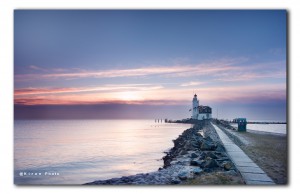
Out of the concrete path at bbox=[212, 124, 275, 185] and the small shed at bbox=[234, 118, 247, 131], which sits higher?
the small shed at bbox=[234, 118, 247, 131]

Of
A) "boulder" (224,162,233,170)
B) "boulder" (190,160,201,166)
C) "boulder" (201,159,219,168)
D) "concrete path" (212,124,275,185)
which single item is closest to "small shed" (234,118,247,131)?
"concrete path" (212,124,275,185)

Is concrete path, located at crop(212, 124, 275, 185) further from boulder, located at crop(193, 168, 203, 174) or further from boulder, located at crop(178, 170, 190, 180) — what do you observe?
boulder, located at crop(178, 170, 190, 180)

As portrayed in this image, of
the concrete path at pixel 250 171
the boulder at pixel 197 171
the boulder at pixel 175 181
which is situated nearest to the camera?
the concrete path at pixel 250 171

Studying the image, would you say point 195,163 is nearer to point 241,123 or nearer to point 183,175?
point 183,175

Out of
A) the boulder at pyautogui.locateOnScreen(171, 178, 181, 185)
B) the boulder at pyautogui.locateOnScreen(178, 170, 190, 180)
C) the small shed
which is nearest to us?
the boulder at pyautogui.locateOnScreen(171, 178, 181, 185)

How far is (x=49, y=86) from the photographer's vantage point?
779cm

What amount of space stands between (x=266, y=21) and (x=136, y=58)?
301cm

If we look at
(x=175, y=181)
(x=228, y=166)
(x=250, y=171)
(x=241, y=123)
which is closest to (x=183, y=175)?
(x=175, y=181)

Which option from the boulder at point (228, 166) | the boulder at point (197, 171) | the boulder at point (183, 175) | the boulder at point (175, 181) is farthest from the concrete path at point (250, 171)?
the boulder at point (175, 181)

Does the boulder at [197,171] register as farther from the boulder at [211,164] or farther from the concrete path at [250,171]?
the concrete path at [250,171]

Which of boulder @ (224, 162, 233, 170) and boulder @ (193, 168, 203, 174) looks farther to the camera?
boulder @ (193, 168, 203, 174)

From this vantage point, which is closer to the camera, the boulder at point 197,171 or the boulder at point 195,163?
the boulder at point 197,171

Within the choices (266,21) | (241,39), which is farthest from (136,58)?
(266,21)
